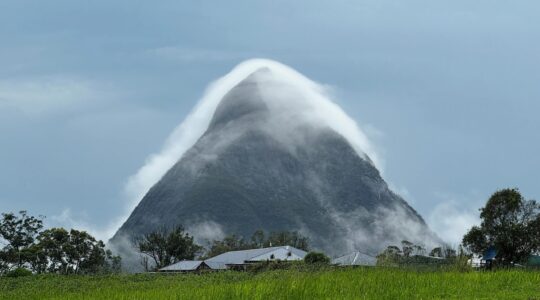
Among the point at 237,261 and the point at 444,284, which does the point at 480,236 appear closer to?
the point at 237,261

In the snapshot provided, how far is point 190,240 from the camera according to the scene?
85.3 m

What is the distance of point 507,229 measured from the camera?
54.5 meters

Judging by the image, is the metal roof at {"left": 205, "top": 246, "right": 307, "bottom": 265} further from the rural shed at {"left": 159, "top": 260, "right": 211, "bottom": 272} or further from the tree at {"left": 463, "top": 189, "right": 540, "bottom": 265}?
the tree at {"left": 463, "top": 189, "right": 540, "bottom": 265}

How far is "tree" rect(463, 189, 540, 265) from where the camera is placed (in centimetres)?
5409

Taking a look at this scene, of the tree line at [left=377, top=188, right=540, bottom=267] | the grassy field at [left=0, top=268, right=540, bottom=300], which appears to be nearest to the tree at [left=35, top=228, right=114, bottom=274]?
the tree line at [left=377, top=188, right=540, bottom=267]

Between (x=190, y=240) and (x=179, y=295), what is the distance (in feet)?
241

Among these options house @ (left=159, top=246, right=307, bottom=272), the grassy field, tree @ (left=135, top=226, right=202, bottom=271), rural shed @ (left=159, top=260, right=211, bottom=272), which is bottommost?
the grassy field

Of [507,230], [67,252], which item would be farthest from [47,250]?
[507,230]

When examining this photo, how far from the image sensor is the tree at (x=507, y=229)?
5409 cm

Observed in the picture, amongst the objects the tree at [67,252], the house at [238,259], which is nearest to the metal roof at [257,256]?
the house at [238,259]

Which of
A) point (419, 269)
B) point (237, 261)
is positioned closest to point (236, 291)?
point (419, 269)

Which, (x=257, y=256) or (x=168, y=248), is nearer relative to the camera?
(x=257, y=256)

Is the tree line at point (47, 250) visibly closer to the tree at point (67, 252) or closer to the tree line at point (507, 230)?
the tree at point (67, 252)

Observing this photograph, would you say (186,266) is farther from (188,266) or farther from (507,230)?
(507,230)
